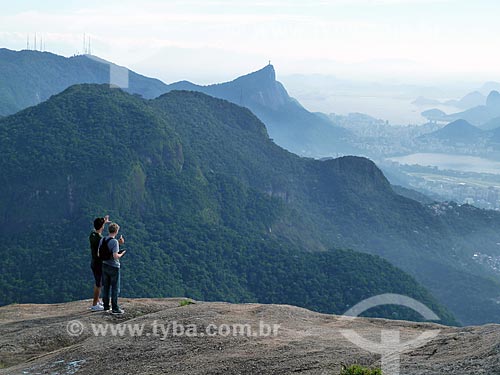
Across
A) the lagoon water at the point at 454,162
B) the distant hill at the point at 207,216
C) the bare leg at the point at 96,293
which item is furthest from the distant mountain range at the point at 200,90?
the bare leg at the point at 96,293

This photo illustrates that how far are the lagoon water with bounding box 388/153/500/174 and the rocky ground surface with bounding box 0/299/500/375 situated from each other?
6484 inches

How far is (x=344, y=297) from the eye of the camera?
140 feet

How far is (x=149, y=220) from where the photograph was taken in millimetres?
50844

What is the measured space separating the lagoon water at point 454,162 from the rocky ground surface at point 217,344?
540 feet

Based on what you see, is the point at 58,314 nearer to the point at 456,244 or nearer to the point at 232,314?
the point at 232,314

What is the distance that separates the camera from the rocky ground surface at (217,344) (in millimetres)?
8148

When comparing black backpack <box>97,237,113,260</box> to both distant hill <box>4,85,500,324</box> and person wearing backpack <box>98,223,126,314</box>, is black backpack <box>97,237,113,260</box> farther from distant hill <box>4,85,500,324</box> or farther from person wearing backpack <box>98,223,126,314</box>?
distant hill <box>4,85,500,324</box>

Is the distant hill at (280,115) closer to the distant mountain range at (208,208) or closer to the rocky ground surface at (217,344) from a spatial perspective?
the distant mountain range at (208,208)

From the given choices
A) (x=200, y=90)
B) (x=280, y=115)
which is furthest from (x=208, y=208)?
(x=280, y=115)

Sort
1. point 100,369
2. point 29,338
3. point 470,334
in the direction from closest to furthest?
point 100,369 < point 470,334 < point 29,338

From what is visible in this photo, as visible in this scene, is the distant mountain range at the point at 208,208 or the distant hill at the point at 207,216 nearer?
the distant hill at the point at 207,216

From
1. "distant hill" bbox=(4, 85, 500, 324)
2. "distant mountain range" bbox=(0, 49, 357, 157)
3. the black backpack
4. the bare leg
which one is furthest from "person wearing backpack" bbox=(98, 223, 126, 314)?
"distant mountain range" bbox=(0, 49, 357, 157)

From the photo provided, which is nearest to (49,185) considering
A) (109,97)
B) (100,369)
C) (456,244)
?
(109,97)

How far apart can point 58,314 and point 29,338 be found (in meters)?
1.90
